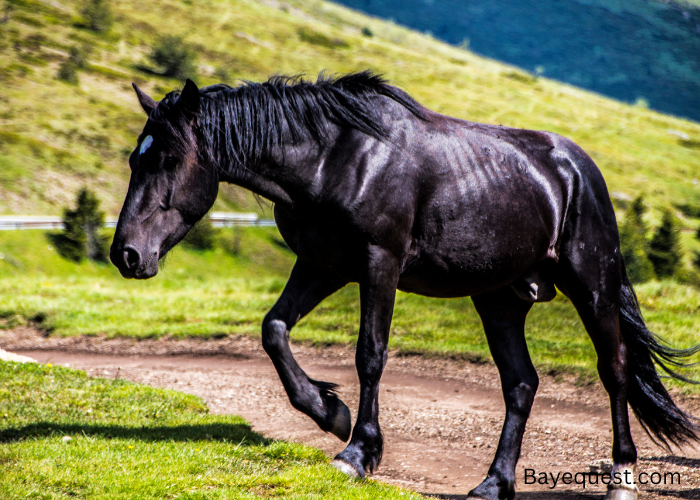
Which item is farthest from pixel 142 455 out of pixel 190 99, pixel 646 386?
pixel 646 386

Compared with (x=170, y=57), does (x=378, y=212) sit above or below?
above

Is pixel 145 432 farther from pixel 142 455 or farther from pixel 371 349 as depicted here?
pixel 371 349

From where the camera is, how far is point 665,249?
61344 mm

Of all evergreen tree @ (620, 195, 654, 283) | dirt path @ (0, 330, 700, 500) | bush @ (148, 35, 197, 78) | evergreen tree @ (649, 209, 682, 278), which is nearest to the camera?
dirt path @ (0, 330, 700, 500)

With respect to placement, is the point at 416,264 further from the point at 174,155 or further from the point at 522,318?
the point at 174,155

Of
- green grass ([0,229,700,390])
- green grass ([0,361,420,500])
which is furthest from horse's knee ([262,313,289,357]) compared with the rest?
green grass ([0,229,700,390])

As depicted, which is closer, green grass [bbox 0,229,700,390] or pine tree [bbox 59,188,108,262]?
green grass [bbox 0,229,700,390]

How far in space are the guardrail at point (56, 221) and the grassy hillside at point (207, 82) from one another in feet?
15.4

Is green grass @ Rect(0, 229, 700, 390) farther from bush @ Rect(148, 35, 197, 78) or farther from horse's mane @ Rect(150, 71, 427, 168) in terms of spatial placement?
bush @ Rect(148, 35, 197, 78)

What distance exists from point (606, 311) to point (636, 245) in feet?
184

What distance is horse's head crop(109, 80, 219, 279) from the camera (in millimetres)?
4789

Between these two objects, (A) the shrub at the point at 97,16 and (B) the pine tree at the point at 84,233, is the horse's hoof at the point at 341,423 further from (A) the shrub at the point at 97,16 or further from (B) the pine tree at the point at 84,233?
(A) the shrub at the point at 97,16

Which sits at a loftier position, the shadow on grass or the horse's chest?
the horse's chest

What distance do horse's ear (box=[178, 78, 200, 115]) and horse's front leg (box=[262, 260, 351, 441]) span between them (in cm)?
145
